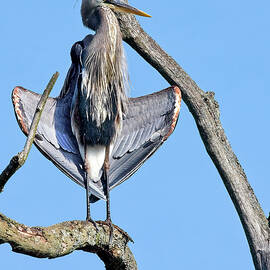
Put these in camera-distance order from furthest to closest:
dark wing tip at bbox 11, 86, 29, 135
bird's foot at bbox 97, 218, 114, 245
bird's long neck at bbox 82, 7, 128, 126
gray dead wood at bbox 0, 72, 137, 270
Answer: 1. bird's long neck at bbox 82, 7, 128, 126
2. dark wing tip at bbox 11, 86, 29, 135
3. bird's foot at bbox 97, 218, 114, 245
4. gray dead wood at bbox 0, 72, 137, 270

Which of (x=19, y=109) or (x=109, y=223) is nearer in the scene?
(x=109, y=223)

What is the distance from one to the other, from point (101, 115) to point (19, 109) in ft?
2.49

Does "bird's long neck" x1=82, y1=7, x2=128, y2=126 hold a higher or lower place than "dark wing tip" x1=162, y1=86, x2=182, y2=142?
higher

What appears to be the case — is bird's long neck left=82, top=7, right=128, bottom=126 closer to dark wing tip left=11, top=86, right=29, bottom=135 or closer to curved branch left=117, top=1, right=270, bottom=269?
curved branch left=117, top=1, right=270, bottom=269

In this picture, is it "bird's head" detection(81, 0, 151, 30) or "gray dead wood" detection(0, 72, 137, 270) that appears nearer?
"gray dead wood" detection(0, 72, 137, 270)

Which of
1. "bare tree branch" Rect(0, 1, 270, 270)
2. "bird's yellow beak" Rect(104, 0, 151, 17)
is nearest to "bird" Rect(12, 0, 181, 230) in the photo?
"bird's yellow beak" Rect(104, 0, 151, 17)

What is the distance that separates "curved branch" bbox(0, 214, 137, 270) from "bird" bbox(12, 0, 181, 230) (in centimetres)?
91

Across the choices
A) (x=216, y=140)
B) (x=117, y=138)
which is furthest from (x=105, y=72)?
(x=216, y=140)

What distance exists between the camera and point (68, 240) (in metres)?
4.29

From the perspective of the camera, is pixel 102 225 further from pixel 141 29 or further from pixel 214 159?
pixel 141 29

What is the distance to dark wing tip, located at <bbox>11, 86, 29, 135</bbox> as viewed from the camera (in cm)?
578

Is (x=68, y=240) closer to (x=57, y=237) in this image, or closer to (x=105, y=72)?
(x=57, y=237)

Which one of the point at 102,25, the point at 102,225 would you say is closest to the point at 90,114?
the point at 102,25

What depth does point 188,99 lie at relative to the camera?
6.12m
